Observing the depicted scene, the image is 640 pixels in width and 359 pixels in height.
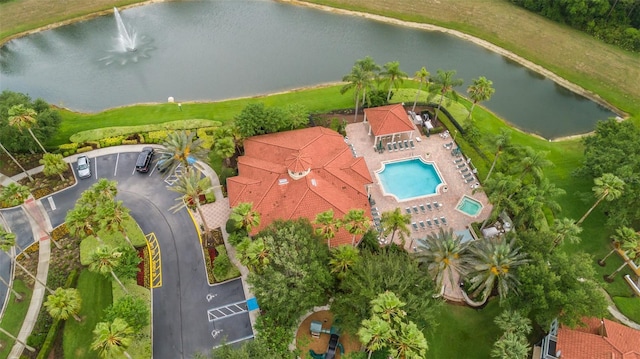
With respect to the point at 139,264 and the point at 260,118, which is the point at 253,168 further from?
the point at 139,264

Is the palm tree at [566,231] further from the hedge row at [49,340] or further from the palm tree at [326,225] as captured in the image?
the hedge row at [49,340]

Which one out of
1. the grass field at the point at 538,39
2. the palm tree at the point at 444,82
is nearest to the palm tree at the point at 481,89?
the palm tree at the point at 444,82

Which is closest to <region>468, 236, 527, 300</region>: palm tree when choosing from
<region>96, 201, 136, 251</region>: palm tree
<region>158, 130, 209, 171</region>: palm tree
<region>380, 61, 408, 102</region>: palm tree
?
<region>380, 61, 408, 102</region>: palm tree

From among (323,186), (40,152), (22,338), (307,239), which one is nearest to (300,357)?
(307,239)

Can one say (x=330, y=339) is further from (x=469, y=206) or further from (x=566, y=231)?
(x=566, y=231)

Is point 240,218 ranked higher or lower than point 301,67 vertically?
lower

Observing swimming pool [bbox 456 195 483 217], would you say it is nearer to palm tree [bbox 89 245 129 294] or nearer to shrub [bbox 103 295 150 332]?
shrub [bbox 103 295 150 332]
